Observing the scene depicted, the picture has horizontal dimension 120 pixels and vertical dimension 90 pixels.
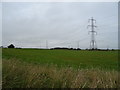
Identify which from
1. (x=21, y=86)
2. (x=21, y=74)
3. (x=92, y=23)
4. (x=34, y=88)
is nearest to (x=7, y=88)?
(x=21, y=86)

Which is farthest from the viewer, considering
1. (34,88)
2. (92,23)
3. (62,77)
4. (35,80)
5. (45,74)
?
(92,23)

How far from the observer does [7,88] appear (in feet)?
15.6

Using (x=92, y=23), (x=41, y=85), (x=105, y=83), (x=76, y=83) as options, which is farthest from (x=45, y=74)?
(x=92, y=23)

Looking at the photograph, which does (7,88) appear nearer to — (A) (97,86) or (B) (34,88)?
(B) (34,88)

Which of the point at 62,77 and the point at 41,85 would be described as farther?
the point at 62,77

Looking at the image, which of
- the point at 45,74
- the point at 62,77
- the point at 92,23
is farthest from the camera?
the point at 92,23

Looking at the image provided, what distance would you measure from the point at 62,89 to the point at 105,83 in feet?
3.81

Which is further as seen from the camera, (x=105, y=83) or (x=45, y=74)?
(x=45, y=74)

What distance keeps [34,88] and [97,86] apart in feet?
5.23

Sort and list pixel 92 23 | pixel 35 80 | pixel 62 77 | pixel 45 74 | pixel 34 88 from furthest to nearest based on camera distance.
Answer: pixel 92 23
pixel 45 74
pixel 62 77
pixel 35 80
pixel 34 88

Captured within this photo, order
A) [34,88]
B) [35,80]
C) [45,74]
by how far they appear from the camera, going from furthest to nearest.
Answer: [45,74]
[35,80]
[34,88]

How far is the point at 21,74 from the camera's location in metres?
5.75

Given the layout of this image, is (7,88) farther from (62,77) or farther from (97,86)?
(97,86)

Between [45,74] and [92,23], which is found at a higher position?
[92,23]
